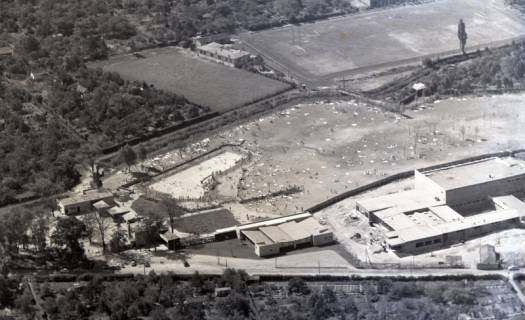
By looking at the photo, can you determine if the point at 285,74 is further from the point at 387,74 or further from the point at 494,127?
the point at 494,127

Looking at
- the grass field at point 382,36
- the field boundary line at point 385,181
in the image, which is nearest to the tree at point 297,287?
the field boundary line at point 385,181

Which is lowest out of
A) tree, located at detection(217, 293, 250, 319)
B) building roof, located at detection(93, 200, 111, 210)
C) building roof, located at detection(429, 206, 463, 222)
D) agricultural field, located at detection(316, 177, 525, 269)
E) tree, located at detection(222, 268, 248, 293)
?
tree, located at detection(217, 293, 250, 319)

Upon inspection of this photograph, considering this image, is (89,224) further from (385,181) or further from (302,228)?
(385,181)

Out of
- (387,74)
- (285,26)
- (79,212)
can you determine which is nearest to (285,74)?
(387,74)

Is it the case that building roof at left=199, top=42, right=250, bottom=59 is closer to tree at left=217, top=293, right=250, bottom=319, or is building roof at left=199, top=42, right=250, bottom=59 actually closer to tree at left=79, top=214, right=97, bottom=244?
tree at left=79, top=214, right=97, bottom=244

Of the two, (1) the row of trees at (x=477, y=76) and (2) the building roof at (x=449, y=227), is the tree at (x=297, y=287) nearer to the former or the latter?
(2) the building roof at (x=449, y=227)

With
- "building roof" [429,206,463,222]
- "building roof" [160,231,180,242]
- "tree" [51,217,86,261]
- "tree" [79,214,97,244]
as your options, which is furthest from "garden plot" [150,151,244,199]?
"building roof" [429,206,463,222]

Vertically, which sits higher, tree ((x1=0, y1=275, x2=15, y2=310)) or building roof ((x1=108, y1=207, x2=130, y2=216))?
building roof ((x1=108, y1=207, x2=130, y2=216))
